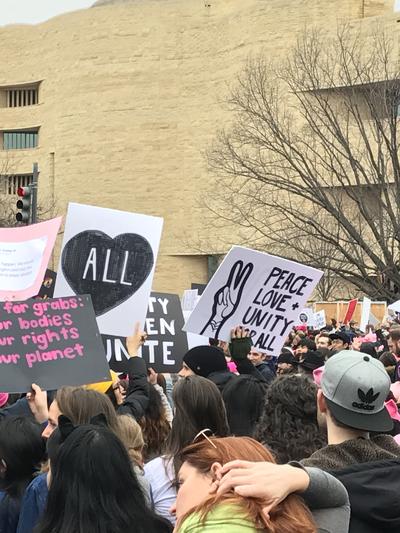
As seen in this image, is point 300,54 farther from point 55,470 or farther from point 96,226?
point 55,470

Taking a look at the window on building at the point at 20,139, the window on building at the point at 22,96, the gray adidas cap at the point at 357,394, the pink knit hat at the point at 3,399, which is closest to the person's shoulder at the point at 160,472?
the gray adidas cap at the point at 357,394

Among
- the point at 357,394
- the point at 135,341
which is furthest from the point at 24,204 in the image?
the point at 357,394

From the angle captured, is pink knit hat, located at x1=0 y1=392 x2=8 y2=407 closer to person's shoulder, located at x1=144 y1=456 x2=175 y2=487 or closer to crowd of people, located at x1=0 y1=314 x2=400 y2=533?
crowd of people, located at x1=0 y1=314 x2=400 y2=533

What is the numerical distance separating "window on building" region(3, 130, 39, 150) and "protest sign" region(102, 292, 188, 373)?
5206cm

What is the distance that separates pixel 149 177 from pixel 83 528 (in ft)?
167

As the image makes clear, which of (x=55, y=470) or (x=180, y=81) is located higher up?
(x=180, y=81)

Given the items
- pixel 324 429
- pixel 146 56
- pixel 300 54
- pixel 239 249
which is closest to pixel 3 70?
pixel 146 56

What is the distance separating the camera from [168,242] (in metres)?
53.0

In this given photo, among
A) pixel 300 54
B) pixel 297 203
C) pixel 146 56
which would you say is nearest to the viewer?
pixel 300 54

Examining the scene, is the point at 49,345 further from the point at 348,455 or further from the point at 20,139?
the point at 20,139

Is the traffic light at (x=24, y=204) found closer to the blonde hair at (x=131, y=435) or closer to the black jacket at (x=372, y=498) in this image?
the blonde hair at (x=131, y=435)

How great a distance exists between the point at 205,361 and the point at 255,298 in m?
2.07

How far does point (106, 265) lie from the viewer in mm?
7488

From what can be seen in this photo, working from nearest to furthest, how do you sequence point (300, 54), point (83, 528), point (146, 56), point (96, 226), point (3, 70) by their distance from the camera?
1. point (83, 528)
2. point (96, 226)
3. point (300, 54)
4. point (146, 56)
5. point (3, 70)
